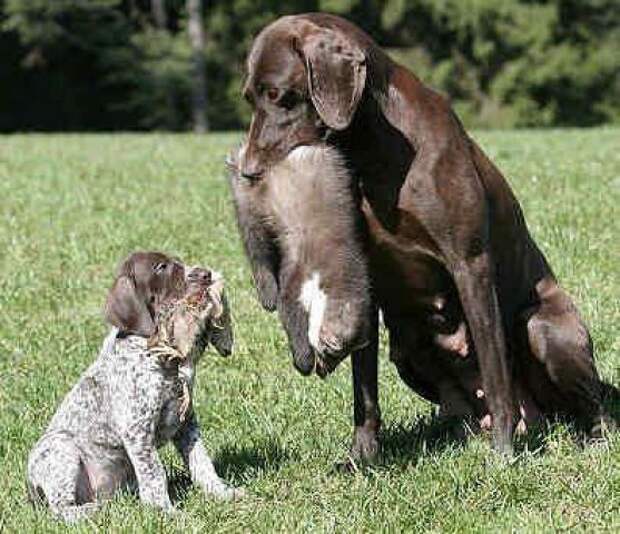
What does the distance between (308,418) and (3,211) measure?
7553mm

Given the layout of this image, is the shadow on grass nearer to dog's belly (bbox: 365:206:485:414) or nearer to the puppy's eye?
dog's belly (bbox: 365:206:485:414)

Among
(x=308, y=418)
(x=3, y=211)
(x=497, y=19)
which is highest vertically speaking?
(x=308, y=418)

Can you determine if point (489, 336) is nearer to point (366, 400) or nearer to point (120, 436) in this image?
point (366, 400)

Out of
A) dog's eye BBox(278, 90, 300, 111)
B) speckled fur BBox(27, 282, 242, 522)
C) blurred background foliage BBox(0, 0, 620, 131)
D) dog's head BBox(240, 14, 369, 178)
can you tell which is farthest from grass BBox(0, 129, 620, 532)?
blurred background foliage BBox(0, 0, 620, 131)

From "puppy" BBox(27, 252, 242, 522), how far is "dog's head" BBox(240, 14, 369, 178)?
2.55ft

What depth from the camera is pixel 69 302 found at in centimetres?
989

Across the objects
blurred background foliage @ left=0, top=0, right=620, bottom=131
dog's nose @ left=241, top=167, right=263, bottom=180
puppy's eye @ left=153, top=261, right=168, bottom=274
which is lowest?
blurred background foliage @ left=0, top=0, right=620, bottom=131

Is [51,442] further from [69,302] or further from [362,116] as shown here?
[69,302]

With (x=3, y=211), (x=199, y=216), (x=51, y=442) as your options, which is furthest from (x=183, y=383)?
(x=3, y=211)

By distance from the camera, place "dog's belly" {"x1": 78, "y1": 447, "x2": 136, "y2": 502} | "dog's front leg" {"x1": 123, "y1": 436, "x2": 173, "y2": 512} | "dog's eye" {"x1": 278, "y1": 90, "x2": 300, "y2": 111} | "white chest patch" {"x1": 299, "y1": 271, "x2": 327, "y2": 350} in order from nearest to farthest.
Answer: "white chest patch" {"x1": 299, "y1": 271, "x2": 327, "y2": 350} → "dog's eye" {"x1": 278, "y1": 90, "x2": 300, "y2": 111} → "dog's front leg" {"x1": 123, "y1": 436, "x2": 173, "y2": 512} → "dog's belly" {"x1": 78, "y1": 447, "x2": 136, "y2": 502}

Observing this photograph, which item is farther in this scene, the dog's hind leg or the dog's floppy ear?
the dog's hind leg

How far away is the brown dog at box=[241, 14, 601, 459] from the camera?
5227 mm

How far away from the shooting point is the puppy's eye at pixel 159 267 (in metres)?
5.61

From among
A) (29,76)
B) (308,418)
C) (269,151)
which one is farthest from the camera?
(29,76)
